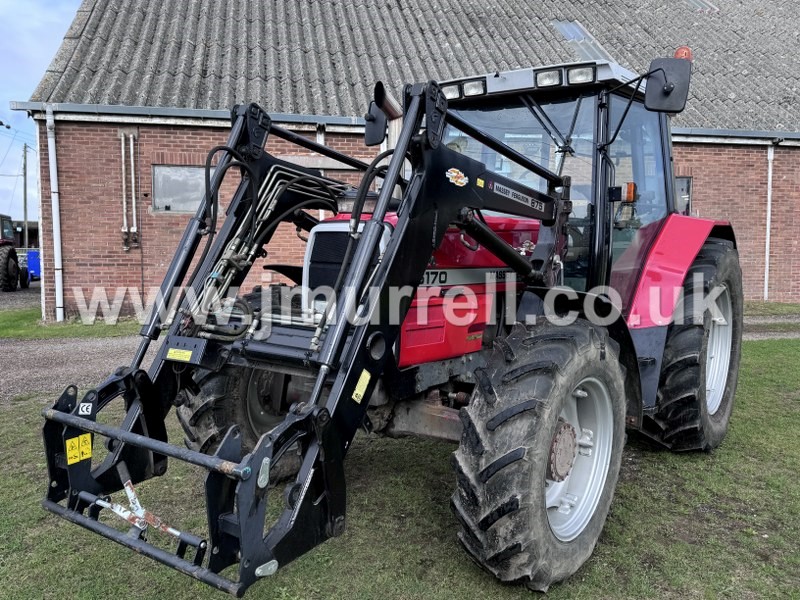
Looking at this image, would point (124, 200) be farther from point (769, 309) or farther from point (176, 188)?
point (769, 309)

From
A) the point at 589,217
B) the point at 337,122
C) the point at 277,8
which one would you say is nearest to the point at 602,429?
the point at 589,217

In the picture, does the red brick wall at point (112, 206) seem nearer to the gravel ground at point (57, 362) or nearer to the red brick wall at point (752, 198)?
the gravel ground at point (57, 362)

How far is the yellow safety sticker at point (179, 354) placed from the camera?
9.29 ft

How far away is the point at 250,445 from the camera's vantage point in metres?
3.70

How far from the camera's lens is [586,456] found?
3213mm

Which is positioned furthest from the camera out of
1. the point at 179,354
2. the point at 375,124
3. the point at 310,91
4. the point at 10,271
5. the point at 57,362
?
the point at 10,271

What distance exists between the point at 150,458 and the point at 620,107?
3119 mm

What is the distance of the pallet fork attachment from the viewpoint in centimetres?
216

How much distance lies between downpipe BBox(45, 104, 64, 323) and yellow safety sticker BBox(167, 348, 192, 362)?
8084 mm

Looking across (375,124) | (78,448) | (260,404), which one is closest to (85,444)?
(78,448)

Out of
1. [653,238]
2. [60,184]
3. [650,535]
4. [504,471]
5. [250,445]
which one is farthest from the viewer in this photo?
[60,184]

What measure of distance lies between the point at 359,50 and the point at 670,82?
1002 cm

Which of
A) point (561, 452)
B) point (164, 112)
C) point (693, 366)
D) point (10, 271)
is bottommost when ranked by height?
point (561, 452)

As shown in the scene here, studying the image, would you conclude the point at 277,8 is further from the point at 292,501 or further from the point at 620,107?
the point at 292,501
